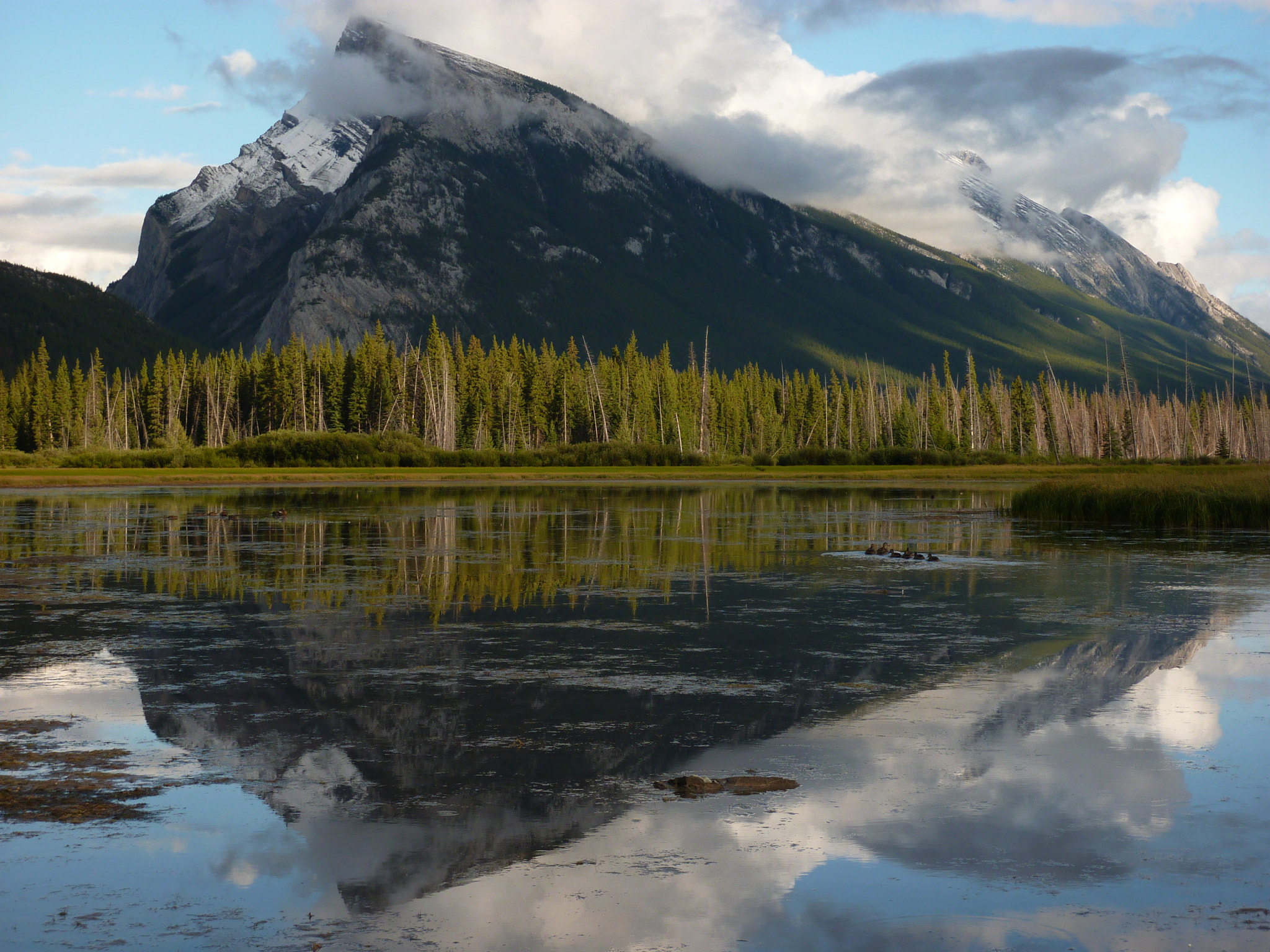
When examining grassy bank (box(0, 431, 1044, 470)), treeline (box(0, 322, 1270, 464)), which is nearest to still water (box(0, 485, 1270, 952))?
grassy bank (box(0, 431, 1044, 470))

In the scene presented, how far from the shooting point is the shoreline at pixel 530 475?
274 feet

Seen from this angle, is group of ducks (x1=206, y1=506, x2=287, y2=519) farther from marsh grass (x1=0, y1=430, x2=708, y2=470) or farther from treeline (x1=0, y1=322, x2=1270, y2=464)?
treeline (x1=0, y1=322, x2=1270, y2=464)

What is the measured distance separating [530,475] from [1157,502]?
6141 centimetres

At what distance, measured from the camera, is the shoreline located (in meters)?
83.6

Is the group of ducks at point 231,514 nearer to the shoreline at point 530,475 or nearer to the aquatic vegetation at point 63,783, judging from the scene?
the shoreline at point 530,475

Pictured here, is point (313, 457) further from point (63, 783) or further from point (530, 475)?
point (63, 783)

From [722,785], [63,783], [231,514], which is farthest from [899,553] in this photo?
[231,514]

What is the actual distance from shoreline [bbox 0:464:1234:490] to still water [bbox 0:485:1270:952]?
201ft

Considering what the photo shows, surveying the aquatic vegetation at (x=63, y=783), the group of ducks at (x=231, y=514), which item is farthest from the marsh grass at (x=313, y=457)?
the aquatic vegetation at (x=63, y=783)

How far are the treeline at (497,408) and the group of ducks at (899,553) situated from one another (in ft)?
356

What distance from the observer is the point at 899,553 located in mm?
29984

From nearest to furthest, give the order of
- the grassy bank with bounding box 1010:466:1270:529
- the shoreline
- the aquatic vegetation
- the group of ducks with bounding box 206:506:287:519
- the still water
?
the still water
the aquatic vegetation
the grassy bank with bounding box 1010:466:1270:529
the group of ducks with bounding box 206:506:287:519
the shoreline

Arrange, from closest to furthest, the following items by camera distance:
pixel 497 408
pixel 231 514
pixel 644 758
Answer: pixel 644 758
pixel 231 514
pixel 497 408

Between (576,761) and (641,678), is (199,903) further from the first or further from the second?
(641,678)
